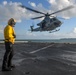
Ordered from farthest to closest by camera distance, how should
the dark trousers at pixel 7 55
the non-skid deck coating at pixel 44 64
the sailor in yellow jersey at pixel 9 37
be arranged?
1. the dark trousers at pixel 7 55
2. the sailor in yellow jersey at pixel 9 37
3. the non-skid deck coating at pixel 44 64

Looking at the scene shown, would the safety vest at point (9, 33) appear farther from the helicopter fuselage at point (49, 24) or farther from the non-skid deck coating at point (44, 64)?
the helicopter fuselage at point (49, 24)

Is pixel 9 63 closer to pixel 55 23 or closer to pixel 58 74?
pixel 58 74

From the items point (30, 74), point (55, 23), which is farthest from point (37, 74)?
point (55, 23)

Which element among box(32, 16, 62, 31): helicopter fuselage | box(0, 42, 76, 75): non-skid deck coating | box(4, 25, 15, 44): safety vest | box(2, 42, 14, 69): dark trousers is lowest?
box(0, 42, 76, 75): non-skid deck coating

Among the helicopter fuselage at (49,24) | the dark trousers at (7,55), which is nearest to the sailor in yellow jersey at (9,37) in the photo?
the dark trousers at (7,55)

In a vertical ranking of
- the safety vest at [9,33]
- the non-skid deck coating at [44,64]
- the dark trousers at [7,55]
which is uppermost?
the safety vest at [9,33]

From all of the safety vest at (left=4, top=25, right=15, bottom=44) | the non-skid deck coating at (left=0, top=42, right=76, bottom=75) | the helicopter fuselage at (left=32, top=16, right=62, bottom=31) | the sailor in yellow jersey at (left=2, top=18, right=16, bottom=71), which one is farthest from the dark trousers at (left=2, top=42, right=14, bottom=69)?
the helicopter fuselage at (left=32, top=16, right=62, bottom=31)

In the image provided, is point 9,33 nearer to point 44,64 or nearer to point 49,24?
point 44,64

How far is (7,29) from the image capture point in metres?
8.91

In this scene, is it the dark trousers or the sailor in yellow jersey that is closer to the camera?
the sailor in yellow jersey

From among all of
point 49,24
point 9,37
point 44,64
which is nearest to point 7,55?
point 9,37

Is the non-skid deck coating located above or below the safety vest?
below

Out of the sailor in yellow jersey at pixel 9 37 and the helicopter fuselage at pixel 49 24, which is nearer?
the sailor in yellow jersey at pixel 9 37

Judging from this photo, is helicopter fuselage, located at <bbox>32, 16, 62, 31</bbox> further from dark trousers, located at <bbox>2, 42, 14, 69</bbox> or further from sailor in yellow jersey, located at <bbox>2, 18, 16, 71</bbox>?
sailor in yellow jersey, located at <bbox>2, 18, 16, 71</bbox>
